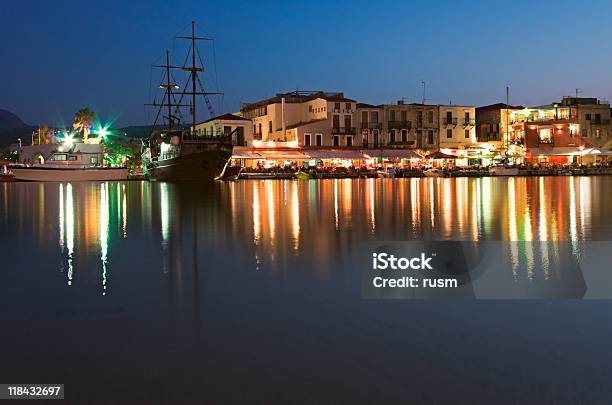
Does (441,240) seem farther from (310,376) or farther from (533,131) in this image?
(533,131)

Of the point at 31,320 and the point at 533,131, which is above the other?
the point at 533,131

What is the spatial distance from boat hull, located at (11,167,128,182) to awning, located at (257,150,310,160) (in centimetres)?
1477

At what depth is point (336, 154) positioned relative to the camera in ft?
233

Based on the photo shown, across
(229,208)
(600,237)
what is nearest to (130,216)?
(229,208)

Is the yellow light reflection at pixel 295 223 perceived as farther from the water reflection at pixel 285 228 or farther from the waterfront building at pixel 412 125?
the waterfront building at pixel 412 125

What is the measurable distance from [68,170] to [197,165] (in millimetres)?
15062

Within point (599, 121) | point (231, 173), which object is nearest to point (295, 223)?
point (231, 173)

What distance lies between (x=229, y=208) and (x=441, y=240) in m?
11.9

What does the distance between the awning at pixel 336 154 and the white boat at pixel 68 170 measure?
1855 centimetres

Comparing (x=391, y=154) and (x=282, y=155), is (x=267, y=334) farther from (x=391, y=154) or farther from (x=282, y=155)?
(x=391, y=154)

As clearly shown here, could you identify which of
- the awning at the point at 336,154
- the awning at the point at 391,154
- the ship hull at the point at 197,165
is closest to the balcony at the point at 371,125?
the awning at the point at 391,154

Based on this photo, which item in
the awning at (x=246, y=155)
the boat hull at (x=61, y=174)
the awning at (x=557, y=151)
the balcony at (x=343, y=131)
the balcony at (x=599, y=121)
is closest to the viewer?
the boat hull at (x=61, y=174)

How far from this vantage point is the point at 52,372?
5.42 metres

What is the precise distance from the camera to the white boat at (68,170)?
66750 mm
